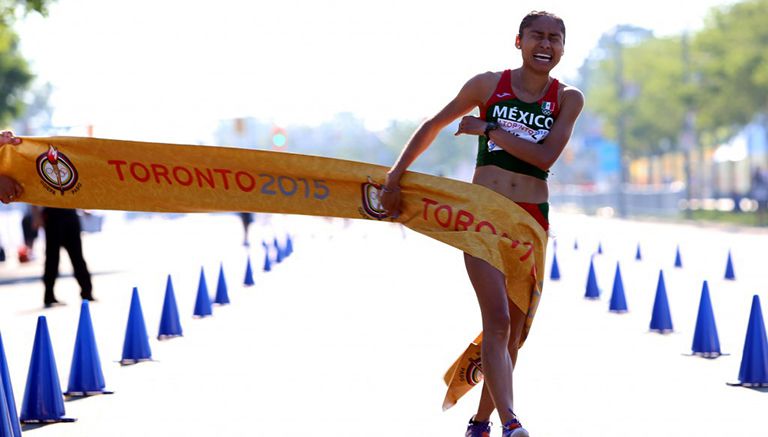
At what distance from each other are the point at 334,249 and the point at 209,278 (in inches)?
405

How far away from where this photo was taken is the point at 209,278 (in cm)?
2250

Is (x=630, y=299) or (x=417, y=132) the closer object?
(x=417, y=132)

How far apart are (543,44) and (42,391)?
3.87 metres

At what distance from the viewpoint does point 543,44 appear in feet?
20.0

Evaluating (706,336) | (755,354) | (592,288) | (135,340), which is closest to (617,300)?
(592,288)

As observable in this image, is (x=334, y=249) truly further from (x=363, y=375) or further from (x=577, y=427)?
(x=577, y=427)

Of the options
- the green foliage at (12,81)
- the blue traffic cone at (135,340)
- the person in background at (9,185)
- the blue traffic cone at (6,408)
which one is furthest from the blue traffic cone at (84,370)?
the green foliage at (12,81)

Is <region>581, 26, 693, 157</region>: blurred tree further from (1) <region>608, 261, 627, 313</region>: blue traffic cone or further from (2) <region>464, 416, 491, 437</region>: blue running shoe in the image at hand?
(2) <region>464, 416, 491, 437</region>: blue running shoe

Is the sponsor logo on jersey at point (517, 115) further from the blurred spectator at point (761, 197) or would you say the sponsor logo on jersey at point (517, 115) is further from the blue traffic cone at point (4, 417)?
the blurred spectator at point (761, 197)

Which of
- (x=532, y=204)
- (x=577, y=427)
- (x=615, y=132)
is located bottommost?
(x=577, y=427)

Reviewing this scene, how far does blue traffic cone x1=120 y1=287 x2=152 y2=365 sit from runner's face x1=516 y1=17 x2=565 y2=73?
5605mm

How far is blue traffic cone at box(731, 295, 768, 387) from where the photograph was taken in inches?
352

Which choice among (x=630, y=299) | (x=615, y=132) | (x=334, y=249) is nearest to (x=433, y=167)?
(x=615, y=132)

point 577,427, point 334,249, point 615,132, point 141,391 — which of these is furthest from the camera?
point 615,132
